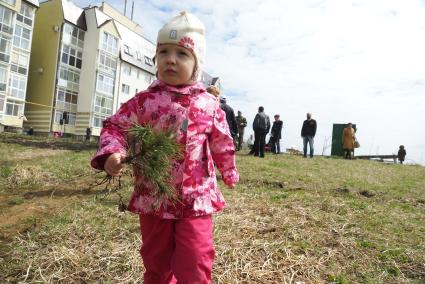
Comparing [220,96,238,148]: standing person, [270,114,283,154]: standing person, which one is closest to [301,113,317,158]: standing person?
[270,114,283,154]: standing person

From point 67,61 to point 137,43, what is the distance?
13.4m

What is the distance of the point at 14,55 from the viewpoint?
35.4 metres

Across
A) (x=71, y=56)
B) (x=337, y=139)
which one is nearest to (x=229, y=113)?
(x=337, y=139)

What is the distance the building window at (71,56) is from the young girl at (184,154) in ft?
137

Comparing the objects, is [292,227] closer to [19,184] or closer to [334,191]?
[334,191]

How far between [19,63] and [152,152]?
3884cm

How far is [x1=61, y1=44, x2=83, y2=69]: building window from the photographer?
134 feet

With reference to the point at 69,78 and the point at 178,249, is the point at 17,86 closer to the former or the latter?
the point at 69,78

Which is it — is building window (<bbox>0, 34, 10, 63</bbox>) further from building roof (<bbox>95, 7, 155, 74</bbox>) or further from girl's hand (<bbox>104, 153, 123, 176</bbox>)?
girl's hand (<bbox>104, 153, 123, 176</bbox>)

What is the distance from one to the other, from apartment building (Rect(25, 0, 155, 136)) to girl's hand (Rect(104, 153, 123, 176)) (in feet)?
127

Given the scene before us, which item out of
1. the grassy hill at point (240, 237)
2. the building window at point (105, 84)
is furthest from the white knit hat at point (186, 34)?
the building window at point (105, 84)

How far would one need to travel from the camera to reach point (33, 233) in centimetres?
446

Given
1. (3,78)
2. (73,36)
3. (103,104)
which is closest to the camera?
(3,78)

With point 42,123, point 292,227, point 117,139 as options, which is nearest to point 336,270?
point 292,227
